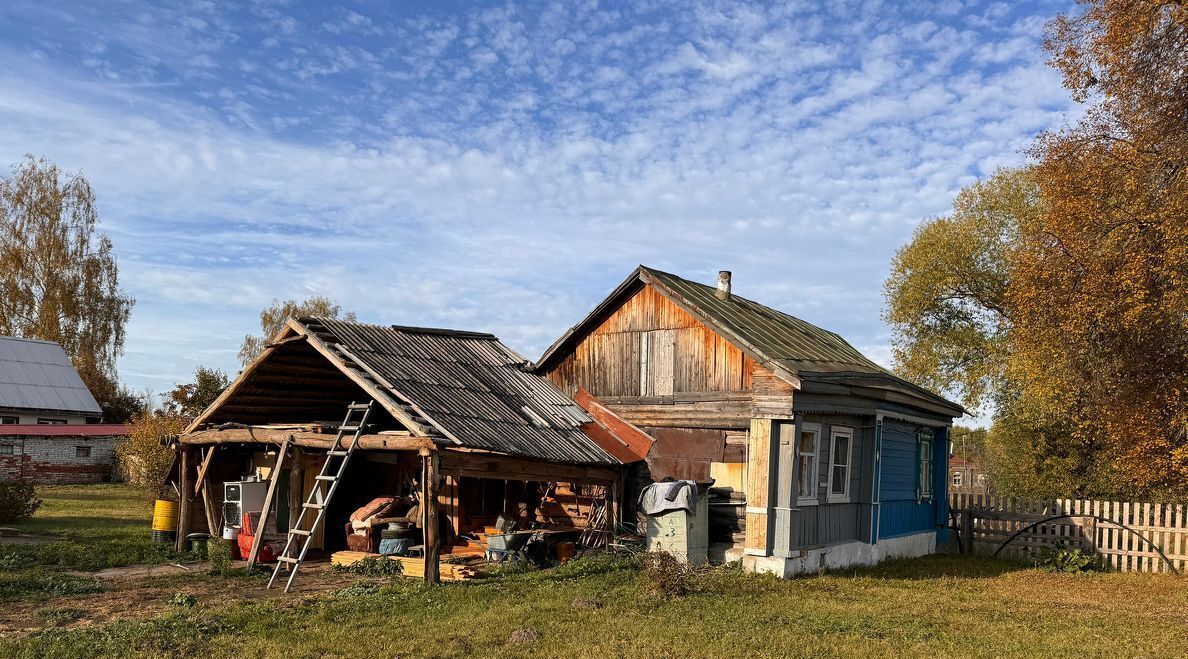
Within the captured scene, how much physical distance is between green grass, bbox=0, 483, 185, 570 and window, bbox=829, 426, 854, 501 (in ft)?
37.0

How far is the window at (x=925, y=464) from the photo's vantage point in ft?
62.8

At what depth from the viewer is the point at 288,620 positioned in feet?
33.3

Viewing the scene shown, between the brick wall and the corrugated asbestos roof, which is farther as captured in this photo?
the brick wall

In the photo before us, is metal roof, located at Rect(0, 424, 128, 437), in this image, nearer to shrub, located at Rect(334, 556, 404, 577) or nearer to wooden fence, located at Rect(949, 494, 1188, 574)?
shrub, located at Rect(334, 556, 404, 577)

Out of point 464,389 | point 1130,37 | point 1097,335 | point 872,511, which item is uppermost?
point 1130,37

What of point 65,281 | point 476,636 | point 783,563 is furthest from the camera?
point 65,281

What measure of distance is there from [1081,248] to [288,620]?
1349cm

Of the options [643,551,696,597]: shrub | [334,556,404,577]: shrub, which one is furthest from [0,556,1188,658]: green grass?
[334,556,404,577]: shrub

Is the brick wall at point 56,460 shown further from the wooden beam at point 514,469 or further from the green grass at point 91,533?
the wooden beam at point 514,469

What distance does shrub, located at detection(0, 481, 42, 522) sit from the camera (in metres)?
20.7

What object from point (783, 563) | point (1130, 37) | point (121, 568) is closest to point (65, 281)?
point (121, 568)

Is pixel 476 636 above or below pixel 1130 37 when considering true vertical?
Answer: below

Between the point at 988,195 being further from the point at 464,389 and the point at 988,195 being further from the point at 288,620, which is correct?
the point at 288,620

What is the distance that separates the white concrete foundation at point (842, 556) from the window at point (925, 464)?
852 mm
